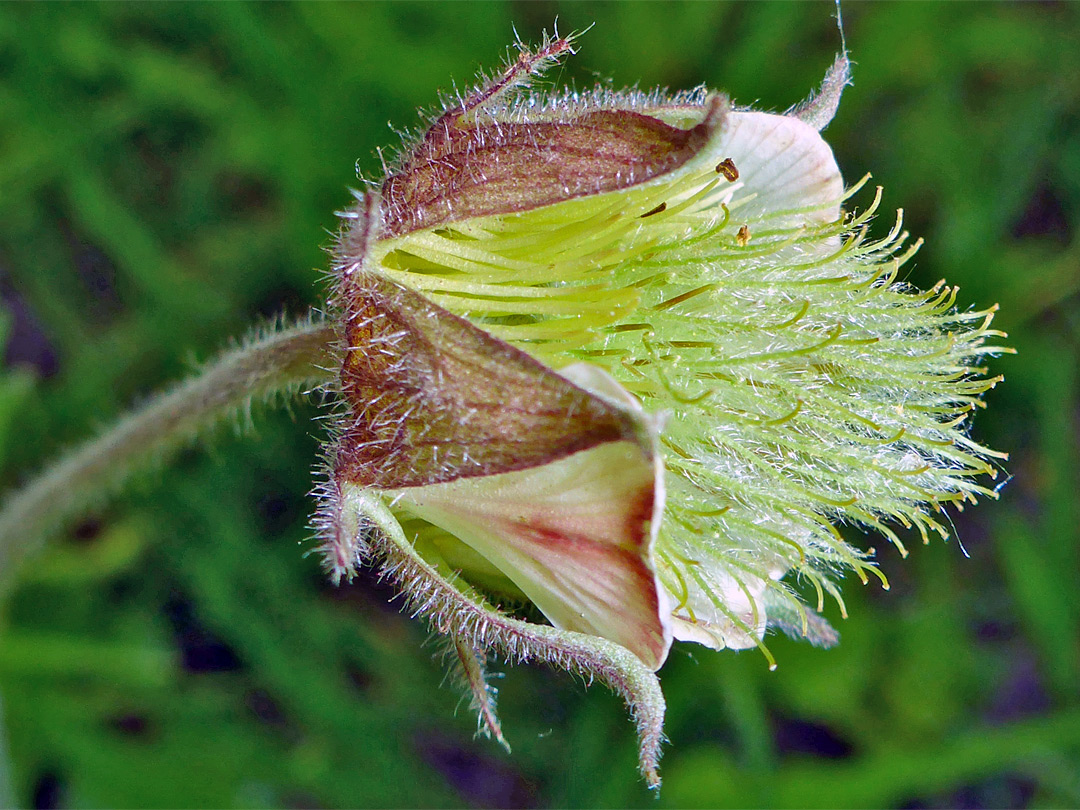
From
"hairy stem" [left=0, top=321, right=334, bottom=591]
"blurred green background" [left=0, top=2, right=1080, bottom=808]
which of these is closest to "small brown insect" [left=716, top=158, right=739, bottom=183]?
"hairy stem" [left=0, top=321, right=334, bottom=591]

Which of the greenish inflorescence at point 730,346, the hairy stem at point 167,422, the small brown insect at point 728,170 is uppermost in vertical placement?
the small brown insect at point 728,170

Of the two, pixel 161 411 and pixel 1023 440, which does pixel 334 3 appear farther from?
pixel 1023 440

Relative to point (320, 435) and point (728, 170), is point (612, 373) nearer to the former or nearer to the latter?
point (728, 170)

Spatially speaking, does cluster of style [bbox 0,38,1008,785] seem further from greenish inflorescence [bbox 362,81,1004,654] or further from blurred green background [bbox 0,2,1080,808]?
blurred green background [bbox 0,2,1080,808]

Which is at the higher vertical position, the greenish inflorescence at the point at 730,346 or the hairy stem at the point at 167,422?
the greenish inflorescence at the point at 730,346

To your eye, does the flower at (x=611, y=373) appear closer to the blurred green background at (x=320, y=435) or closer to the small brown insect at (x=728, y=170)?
the small brown insect at (x=728, y=170)

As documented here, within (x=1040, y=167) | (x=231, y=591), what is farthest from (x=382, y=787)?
(x=1040, y=167)

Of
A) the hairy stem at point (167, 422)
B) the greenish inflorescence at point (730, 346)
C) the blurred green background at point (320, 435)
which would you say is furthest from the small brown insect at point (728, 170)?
the blurred green background at point (320, 435)
